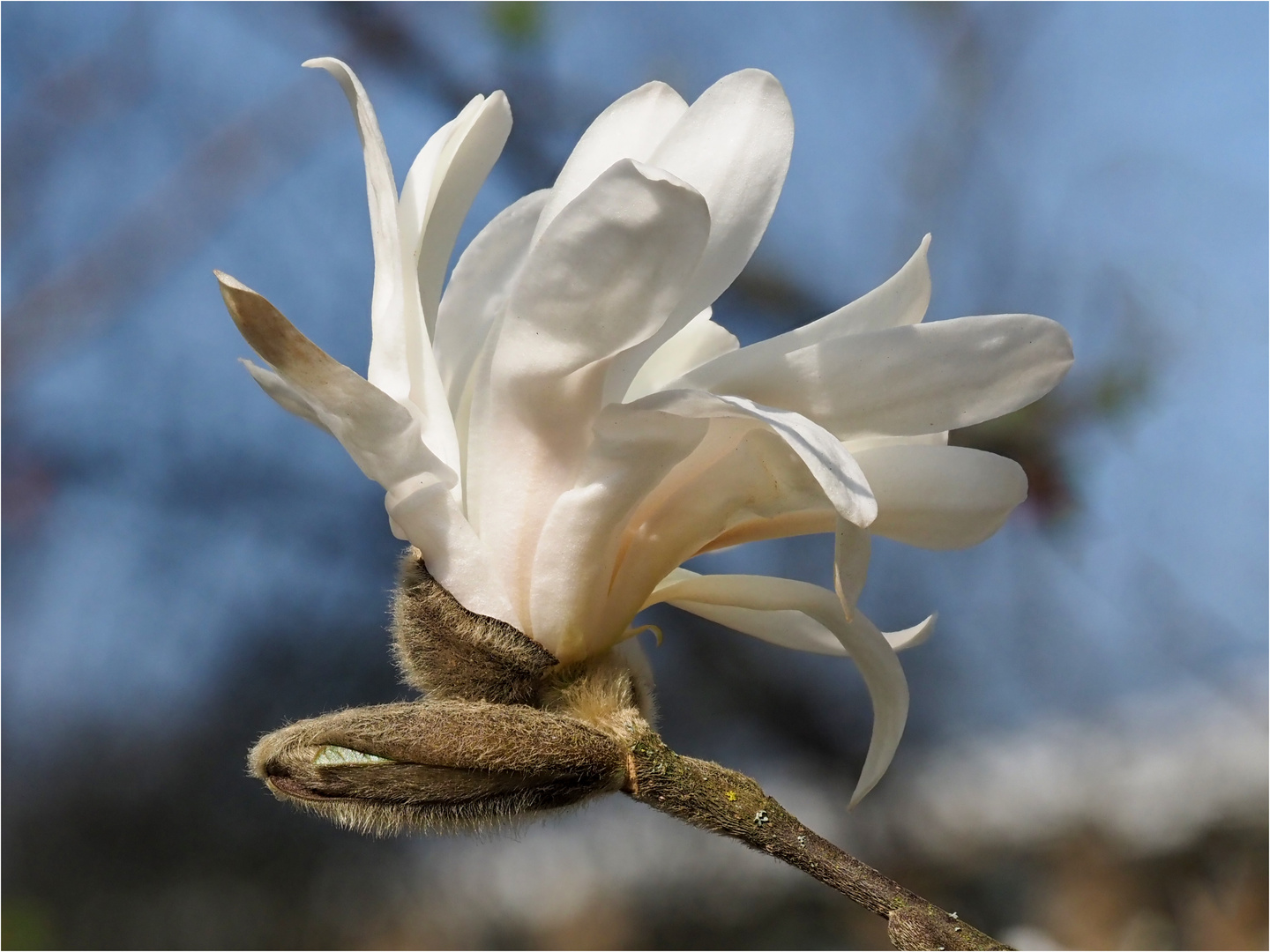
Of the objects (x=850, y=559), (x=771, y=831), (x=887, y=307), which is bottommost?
(x=771, y=831)

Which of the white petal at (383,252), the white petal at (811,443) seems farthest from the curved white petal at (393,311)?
the white petal at (811,443)

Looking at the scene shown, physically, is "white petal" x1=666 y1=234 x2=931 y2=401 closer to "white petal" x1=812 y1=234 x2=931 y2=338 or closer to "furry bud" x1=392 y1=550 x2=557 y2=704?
"white petal" x1=812 y1=234 x2=931 y2=338

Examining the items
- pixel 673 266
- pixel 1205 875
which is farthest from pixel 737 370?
pixel 1205 875

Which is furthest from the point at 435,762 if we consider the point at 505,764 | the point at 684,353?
the point at 684,353

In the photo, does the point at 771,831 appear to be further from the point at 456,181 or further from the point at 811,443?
the point at 456,181

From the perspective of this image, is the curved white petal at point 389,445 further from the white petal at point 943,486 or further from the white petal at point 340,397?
the white petal at point 943,486

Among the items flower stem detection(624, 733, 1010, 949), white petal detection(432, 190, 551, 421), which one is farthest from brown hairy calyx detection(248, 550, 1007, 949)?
white petal detection(432, 190, 551, 421)

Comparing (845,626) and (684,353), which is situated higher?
(684,353)
